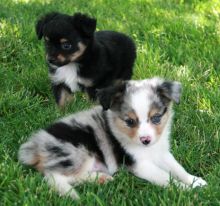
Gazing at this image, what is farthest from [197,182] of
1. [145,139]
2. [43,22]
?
[43,22]

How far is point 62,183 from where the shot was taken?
161 inches

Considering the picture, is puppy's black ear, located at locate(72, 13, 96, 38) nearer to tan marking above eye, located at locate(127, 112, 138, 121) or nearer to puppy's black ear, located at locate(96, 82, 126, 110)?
puppy's black ear, located at locate(96, 82, 126, 110)

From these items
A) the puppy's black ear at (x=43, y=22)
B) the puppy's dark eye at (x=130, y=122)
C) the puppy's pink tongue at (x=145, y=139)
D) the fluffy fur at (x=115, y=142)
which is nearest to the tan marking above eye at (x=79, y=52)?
the puppy's black ear at (x=43, y=22)

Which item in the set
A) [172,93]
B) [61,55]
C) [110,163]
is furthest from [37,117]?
[172,93]

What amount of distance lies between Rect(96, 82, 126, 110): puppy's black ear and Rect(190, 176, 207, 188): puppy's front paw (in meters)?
0.89

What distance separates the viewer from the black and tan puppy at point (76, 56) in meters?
5.78

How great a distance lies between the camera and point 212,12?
8.95 m

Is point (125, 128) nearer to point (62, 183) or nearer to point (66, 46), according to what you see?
point (62, 183)

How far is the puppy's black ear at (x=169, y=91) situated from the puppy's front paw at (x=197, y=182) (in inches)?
26.5

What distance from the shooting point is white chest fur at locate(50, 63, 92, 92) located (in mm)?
6043

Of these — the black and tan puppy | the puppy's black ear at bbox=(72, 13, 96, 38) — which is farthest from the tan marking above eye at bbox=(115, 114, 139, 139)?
the puppy's black ear at bbox=(72, 13, 96, 38)

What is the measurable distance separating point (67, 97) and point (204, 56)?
6.57 ft

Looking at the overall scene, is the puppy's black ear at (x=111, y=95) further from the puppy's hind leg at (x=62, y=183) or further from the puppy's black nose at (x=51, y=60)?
the puppy's black nose at (x=51, y=60)

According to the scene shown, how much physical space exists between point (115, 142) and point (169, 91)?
64 centimetres
